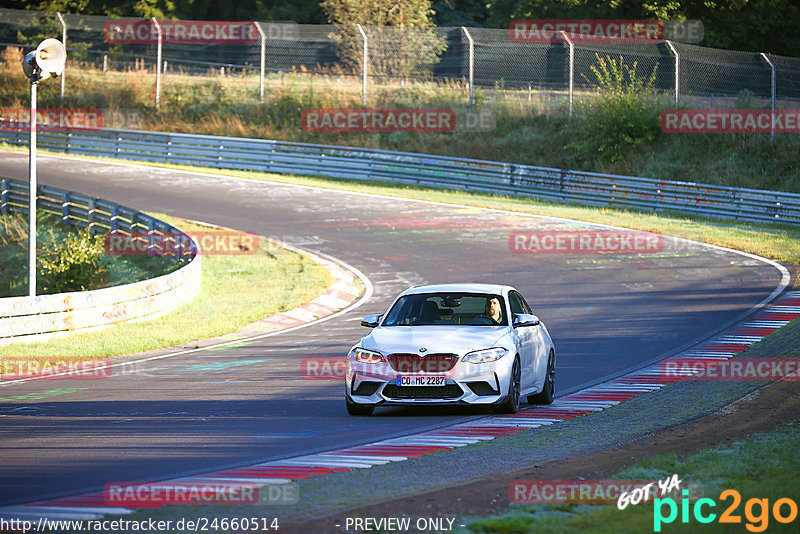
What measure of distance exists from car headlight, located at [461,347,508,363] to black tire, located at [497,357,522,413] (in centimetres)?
24

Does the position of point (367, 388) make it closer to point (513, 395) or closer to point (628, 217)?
point (513, 395)

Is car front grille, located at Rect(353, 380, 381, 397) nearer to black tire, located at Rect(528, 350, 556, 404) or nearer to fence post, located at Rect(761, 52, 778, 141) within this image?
black tire, located at Rect(528, 350, 556, 404)

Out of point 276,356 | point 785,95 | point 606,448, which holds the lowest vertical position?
point 276,356

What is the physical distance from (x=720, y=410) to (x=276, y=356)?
7.76m

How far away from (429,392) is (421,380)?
0.15 meters

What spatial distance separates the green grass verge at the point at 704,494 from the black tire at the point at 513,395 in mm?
2906

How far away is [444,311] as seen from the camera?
12.5m

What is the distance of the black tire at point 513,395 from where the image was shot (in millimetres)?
11453

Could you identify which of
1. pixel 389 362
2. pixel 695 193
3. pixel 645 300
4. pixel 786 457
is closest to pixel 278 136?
pixel 695 193

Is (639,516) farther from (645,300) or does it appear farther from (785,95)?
(785,95)

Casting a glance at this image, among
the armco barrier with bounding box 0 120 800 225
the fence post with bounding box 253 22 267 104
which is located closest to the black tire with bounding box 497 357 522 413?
the armco barrier with bounding box 0 120 800 225

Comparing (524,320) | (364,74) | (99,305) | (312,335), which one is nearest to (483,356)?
(524,320)

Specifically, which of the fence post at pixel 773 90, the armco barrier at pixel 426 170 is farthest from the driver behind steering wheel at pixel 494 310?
the fence post at pixel 773 90

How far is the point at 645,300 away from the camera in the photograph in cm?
2127
